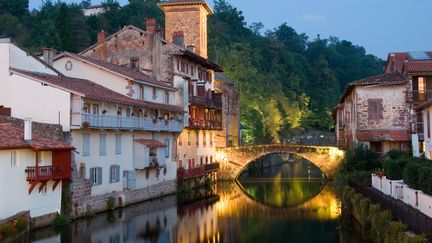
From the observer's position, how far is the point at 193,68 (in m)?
61.1

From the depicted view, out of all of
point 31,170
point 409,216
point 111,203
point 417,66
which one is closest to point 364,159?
point 417,66

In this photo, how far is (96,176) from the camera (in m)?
38.7

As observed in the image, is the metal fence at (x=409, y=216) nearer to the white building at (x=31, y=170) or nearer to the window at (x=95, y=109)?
the white building at (x=31, y=170)

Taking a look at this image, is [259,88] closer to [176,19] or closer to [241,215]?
[176,19]

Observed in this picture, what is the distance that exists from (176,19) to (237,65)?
21.3 metres

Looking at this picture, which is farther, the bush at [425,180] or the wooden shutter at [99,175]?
the wooden shutter at [99,175]

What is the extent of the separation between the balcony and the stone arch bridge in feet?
11.6

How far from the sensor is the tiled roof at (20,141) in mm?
28484

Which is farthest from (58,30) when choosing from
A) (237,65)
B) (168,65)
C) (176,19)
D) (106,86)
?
(106,86)

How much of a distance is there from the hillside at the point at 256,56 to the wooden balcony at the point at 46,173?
45.3 m

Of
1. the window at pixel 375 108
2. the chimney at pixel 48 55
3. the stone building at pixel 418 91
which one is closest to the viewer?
the chimney at pixel 48 55

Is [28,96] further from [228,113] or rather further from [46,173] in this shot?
[228,113]

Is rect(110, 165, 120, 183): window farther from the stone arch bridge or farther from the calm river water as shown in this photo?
the stone arch bridge

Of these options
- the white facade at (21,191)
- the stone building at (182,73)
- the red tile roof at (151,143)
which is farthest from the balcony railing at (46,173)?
the stone building at (182,73)
